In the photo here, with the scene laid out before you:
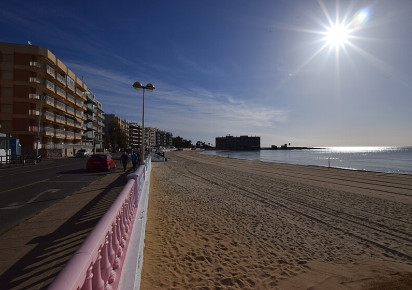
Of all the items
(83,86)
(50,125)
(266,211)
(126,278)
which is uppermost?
(83,86)

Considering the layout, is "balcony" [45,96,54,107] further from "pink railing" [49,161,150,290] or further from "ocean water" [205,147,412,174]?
"pink railing" [49,161,150,290]

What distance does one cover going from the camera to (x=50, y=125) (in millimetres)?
49094

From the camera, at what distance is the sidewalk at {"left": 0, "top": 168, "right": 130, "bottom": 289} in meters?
3.70

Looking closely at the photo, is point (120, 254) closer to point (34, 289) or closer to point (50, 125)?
point (34, 289)

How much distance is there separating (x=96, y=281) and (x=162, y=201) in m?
8.04

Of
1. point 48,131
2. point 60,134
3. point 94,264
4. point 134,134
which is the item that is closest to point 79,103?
point 60,134

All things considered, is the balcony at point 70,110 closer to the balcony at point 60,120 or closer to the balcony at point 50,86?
the balcony at point 60,120

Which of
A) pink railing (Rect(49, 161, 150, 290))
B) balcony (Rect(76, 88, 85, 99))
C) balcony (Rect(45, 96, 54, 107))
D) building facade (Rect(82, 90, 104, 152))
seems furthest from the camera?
building facade (Rect(82, 90, 104, 152))

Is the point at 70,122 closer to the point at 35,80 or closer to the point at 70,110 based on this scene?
the point at 70,110

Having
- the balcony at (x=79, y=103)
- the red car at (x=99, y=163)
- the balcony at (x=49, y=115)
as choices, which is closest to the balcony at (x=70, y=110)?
the balcony at (x=79, y=103)

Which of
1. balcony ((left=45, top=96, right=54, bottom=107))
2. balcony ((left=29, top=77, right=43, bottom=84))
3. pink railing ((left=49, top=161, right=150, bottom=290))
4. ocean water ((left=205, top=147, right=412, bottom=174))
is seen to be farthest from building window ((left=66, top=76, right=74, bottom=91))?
pink railing ((left=49, top=161, right=150, bottom=290))

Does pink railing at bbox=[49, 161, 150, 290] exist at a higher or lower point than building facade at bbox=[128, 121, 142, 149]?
lower

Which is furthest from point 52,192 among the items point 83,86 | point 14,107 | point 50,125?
point 83,86

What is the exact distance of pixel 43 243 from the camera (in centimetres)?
492
